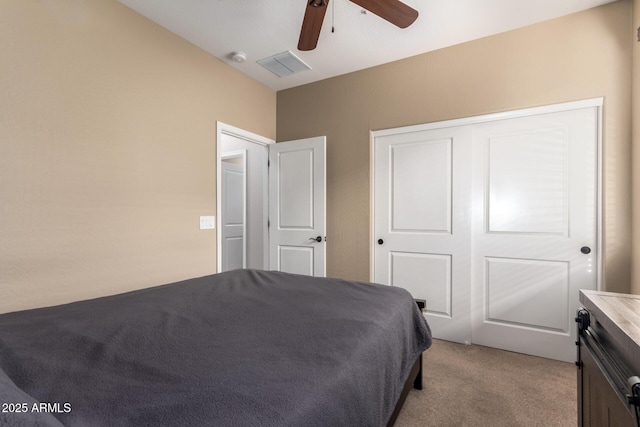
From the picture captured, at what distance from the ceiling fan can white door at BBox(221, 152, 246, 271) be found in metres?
2.88

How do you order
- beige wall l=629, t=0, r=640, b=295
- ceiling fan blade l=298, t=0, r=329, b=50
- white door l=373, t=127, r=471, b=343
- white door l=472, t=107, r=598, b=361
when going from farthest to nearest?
white door l=373, t=127, r=471, b=343 → white door l=472, t=107, r=598, b=361 → beige wall l=629, t=0, r=640, b=295 → ceiling fan blade l=298, t=0, r=329, b=50

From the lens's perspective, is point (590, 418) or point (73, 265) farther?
point (73, 265)

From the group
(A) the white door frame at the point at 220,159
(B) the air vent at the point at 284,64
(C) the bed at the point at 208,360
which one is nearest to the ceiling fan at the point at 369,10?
(B) the air vent at the point at 284,64

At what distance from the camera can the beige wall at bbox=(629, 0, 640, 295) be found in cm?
202

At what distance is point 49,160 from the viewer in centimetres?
177

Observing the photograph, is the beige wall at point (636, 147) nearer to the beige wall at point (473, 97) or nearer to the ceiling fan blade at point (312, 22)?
the beige wall at point (473, 97)

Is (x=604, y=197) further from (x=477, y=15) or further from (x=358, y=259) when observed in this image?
(x=358, y=259)

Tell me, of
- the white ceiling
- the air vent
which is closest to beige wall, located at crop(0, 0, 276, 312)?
the white ceiling

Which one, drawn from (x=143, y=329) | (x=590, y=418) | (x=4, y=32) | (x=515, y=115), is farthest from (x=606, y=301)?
(x=4, y=32)

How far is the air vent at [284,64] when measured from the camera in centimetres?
282

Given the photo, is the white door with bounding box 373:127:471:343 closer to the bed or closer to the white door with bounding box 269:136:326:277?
the white door with bounding box 269:136:326:277

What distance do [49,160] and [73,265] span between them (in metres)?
0.67

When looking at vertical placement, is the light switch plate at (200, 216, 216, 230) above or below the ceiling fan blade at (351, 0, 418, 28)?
below

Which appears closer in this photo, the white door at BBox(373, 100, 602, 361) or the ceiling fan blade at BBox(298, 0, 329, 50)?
the ceiling fan blade at BBox(298, 0, 329, 50)
